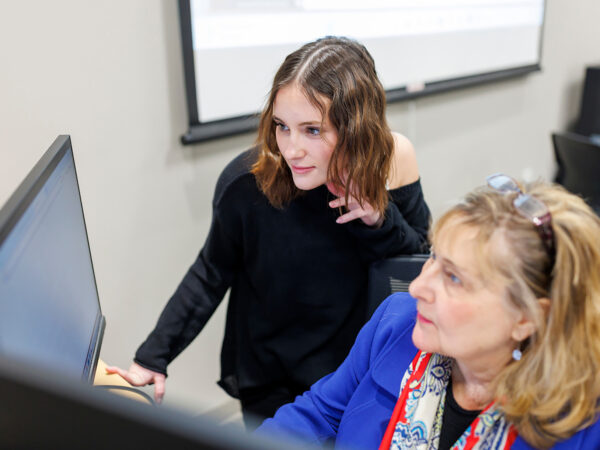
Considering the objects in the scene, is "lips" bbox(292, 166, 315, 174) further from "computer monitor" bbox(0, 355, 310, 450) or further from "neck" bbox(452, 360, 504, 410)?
"computer monitor" bbox(0, 355, 310, 450)

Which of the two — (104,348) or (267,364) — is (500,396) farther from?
(104,348)

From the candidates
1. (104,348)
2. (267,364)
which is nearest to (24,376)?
(267,364)

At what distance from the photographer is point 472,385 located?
0.94m

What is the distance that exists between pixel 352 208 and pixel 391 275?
0.55 ft

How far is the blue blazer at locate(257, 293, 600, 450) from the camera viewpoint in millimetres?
994

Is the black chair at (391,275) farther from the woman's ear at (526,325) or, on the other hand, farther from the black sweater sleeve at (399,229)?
the woman's ear at (526,325)

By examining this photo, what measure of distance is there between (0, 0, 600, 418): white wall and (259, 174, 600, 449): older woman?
0.50m

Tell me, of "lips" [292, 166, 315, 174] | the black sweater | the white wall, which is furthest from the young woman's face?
the white wall

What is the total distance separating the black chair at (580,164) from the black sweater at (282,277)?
1.51 meters

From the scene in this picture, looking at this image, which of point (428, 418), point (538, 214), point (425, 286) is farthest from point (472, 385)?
point (538, 214)

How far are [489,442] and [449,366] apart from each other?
14cm

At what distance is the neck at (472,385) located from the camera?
2.99 ft

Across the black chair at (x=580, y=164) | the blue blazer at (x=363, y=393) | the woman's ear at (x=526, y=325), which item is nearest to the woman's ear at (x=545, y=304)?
the woman's ear at (x=526, y=325)

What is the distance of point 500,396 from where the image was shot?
848 millimetres
